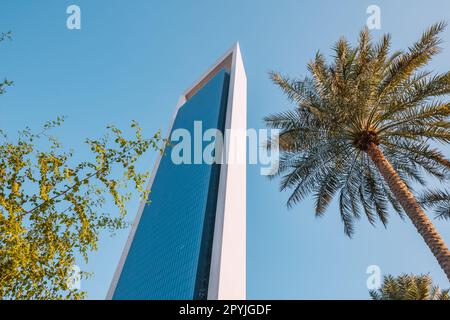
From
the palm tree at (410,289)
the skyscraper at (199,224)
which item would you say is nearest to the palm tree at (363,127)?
the palm tree at (410,289)

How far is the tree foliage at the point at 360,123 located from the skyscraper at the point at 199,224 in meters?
15.1

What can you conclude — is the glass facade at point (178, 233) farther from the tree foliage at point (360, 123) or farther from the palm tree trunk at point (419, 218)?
the palm tree trunk at point (419, 218)

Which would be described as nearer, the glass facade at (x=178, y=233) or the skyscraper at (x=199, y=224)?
the skyscraper at (x=199, y=224)

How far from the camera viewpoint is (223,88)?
151ft

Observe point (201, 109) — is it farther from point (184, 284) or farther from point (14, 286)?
point (14, 286)

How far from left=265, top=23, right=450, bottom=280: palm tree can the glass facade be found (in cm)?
1668

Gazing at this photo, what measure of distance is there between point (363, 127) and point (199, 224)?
72.0 feet

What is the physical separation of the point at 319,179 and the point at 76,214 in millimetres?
9860

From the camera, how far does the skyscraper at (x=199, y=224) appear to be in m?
27.8

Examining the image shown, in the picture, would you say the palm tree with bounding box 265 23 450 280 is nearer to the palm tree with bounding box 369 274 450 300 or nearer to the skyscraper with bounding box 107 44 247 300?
the palm tree with bounding box 369 274 450 300

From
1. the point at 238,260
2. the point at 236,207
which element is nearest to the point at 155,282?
the point at 238,260

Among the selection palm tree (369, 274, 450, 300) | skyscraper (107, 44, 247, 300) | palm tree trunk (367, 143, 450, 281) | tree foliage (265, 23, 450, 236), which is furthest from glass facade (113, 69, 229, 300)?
palm tree trunk (367, 143, 450, 281)

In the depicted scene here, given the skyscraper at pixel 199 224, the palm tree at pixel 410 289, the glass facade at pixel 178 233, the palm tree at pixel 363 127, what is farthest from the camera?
the glass facade at pixel 178 233

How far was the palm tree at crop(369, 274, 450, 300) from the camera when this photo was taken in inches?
652
